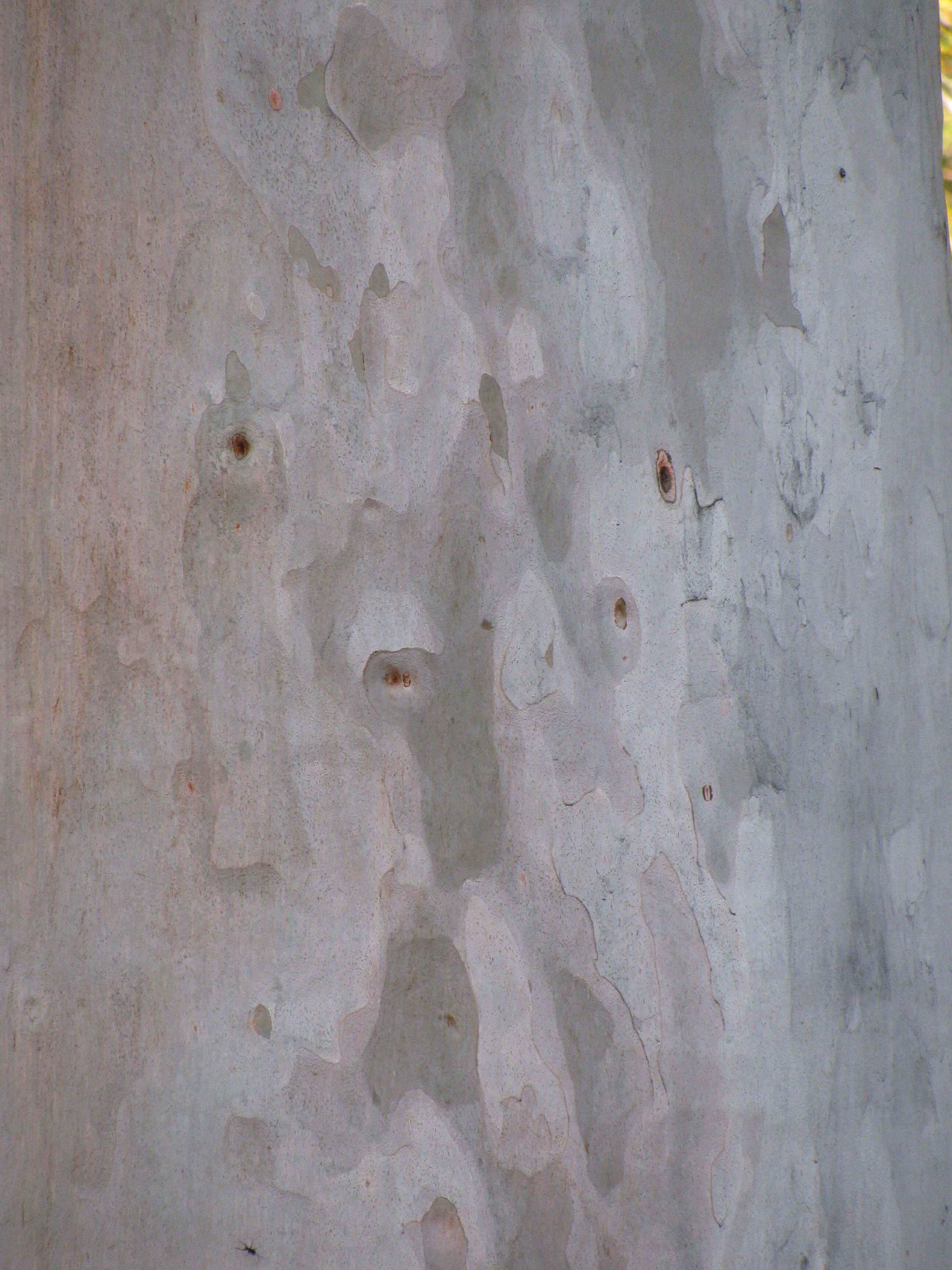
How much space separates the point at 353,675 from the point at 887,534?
452mm

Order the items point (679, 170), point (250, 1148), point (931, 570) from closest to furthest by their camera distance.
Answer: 1. point (250, 1148)
2. point (679, 170)
3. point (931, 570)

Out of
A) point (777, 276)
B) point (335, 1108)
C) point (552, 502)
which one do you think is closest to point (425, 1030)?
point (335, 1108)

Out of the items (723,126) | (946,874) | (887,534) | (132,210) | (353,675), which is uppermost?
(723,126)

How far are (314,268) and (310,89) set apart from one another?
11 cm

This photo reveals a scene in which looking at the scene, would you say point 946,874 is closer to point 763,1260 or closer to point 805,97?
point 763,1260

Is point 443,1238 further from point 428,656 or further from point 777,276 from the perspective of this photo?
point 777,276

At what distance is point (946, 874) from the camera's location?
2.55 feet

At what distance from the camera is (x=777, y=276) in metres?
0.71

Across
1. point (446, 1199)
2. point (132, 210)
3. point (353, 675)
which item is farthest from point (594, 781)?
point (132, 210)

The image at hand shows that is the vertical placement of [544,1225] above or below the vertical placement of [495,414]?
below

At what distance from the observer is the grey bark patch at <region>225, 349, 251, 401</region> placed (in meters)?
0.58

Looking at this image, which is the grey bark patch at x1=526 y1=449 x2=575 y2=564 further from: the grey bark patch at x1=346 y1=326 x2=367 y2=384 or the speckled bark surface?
the grey bark patch at x1=346 y1=326 x2=367 y2=384

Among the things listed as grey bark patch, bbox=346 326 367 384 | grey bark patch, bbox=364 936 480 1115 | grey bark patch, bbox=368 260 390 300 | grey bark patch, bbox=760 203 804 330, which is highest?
grey bark patch, bbox=760 203 804 330

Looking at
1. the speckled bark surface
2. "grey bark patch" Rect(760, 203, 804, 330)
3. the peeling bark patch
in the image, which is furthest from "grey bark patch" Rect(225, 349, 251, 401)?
"grey bark patch" Rect(760, 203, 804, 330)
